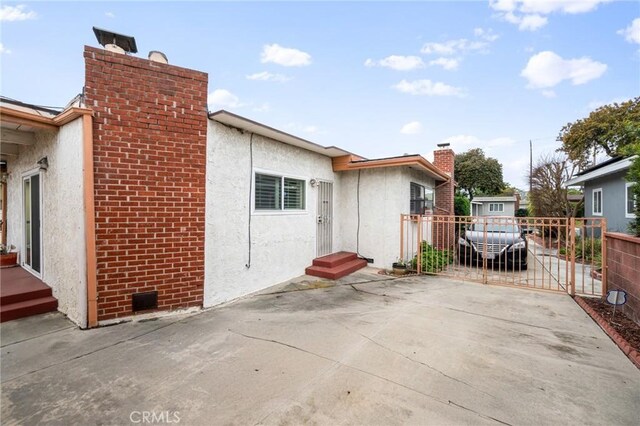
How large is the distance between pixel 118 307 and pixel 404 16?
9525mm

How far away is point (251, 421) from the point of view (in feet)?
6.53

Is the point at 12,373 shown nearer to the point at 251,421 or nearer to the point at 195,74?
the point at 251,421

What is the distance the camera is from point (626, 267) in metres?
4.04

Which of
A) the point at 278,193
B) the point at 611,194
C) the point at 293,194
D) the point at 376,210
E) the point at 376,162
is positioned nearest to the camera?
the point at 278,193

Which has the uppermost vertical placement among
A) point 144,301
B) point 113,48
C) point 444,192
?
point 113,48

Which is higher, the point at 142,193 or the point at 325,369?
the point at 142,193

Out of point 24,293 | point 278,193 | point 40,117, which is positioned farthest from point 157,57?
point 24,293

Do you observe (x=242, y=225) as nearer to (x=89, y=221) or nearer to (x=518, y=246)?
(x=89, y=221)

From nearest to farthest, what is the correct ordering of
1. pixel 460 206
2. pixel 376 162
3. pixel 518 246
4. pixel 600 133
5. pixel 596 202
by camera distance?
pixel 376 162, pixel 518 246, pixel 596 202, pixel 460 206, pixel 600 133

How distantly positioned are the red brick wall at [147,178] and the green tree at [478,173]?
106ft

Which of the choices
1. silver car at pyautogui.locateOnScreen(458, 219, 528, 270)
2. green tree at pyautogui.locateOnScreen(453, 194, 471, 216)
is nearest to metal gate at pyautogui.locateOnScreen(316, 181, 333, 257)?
silver car at pyautogui.locateOnScreen(458, 219, 528, 270)

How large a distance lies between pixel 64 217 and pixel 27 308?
1.53 metres

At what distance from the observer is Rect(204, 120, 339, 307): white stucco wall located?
4652mm

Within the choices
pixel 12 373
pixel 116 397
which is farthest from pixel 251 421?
Answer: pixel 12 373
